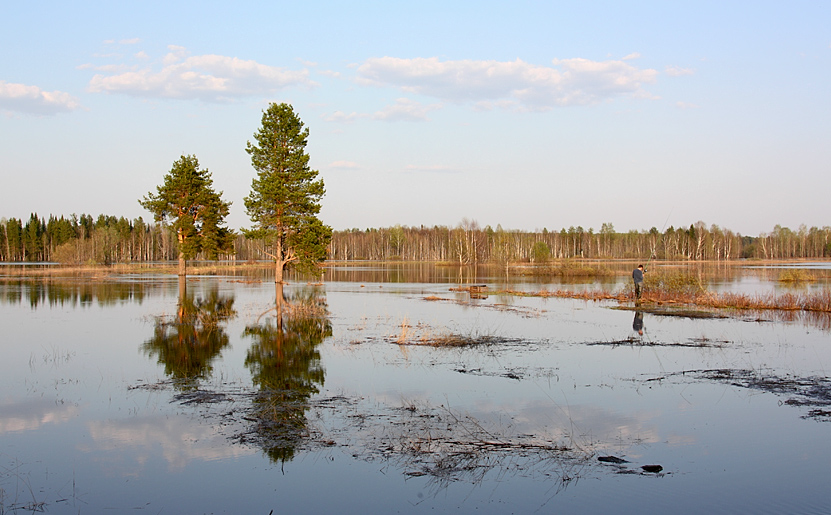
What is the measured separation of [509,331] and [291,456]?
1412cm

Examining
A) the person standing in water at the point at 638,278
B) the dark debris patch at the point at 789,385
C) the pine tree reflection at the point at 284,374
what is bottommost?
the dark debris patch at the point at 789,385

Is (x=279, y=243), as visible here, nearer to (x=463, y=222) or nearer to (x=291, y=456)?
(x=291, y=456)

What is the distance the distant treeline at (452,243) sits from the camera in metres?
126

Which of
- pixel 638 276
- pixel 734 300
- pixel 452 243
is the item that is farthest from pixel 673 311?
pixel 452 243

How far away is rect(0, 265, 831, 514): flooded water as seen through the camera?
22.8 feet

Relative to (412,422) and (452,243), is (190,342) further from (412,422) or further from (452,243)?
(452,243)

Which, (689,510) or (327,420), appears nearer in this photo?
(689,510)

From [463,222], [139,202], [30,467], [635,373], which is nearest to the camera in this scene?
[30,467]

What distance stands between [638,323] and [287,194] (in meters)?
25.3

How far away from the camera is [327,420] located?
9.71 metres

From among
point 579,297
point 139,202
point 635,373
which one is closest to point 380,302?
point 579,297

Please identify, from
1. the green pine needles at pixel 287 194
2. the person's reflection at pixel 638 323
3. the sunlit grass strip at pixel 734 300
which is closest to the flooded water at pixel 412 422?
the person's reflection at pixel 638 323

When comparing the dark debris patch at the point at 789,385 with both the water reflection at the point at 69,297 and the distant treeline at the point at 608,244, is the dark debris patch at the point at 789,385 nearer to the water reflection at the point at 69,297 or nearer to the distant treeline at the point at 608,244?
the water reflection at the point at 69,297

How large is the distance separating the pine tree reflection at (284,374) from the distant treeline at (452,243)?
292ft
